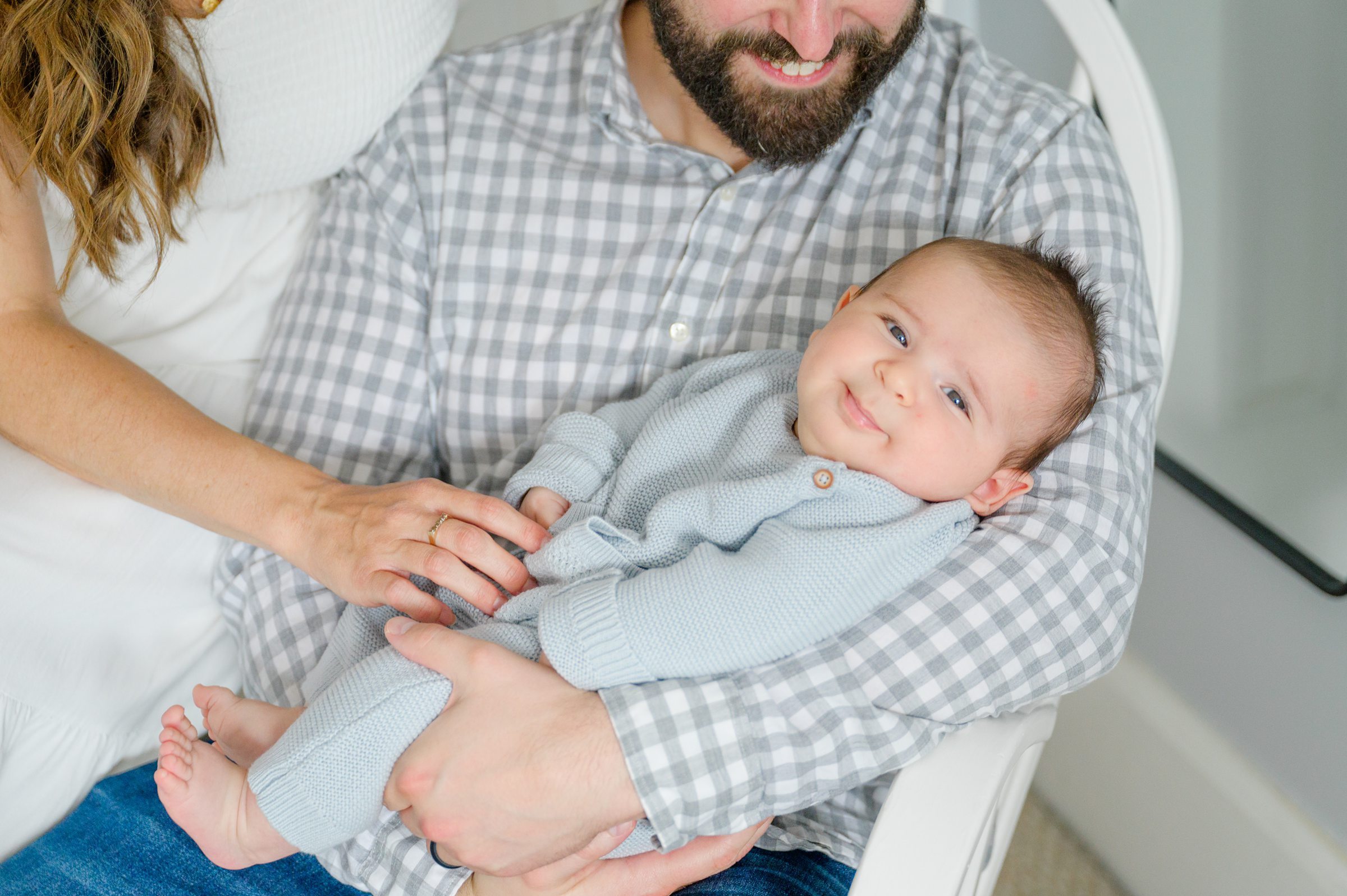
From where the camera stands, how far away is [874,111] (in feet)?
4.20

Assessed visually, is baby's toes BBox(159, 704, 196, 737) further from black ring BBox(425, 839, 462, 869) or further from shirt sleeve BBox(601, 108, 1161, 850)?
shirt sleeve BBox(601, 108, 1161, 850)

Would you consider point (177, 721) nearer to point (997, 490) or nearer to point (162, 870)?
point (162, 870)

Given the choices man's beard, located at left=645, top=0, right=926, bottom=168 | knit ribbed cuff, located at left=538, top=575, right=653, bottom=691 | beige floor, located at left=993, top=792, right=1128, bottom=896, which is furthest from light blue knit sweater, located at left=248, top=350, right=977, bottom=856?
beige floor, located at left=993, top=792, right=1128, bottom=896

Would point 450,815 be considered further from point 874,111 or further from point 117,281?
point 874,111

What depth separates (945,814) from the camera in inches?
34.3

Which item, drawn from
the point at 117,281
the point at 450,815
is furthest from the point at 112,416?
the point at 450,815

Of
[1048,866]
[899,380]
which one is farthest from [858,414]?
[1048,866]

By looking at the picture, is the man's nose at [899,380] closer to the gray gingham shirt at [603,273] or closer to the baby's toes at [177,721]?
the gray gingham shirt at [603,273]

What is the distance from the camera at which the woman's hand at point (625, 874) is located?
3.11 feet

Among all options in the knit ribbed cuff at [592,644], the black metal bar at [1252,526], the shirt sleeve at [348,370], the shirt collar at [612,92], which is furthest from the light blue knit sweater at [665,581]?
the black metal bar at [1252,526]

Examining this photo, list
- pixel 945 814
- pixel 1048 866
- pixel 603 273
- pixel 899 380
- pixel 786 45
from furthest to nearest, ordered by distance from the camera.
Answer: pixel 1048 866, pixel 603 273, pixel 786 45, pixel 899 380, pixel 945 814

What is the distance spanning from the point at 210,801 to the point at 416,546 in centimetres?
30

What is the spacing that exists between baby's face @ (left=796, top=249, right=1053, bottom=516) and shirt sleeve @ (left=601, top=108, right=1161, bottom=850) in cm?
7

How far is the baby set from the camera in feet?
2.99
